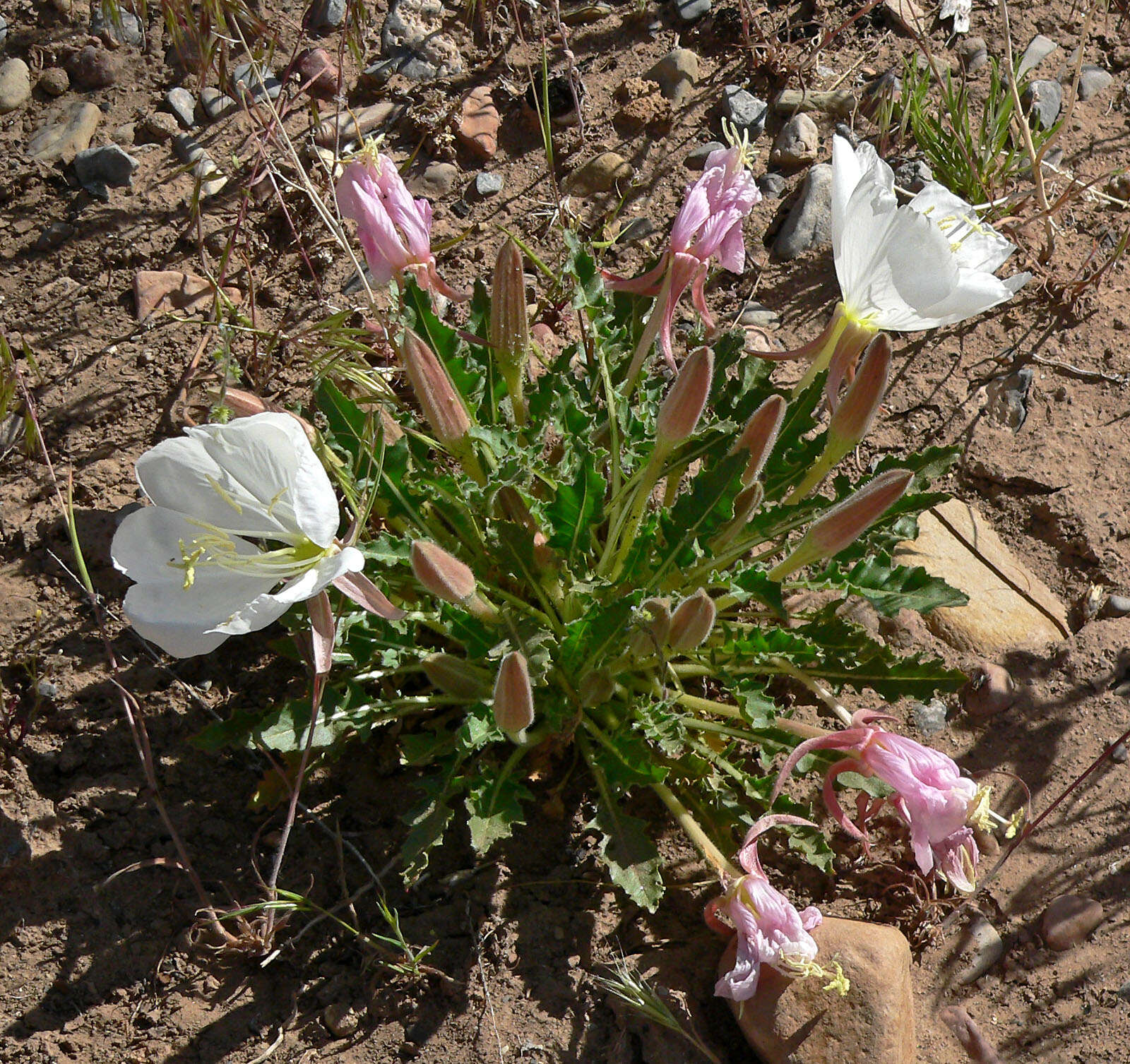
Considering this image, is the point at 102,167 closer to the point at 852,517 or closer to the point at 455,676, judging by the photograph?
the point at 455,676

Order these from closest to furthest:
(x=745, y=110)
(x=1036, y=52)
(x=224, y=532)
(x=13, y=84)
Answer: (x=224, y=532), (x=13, y=84), (x=745, y=110), (x=1036, y=52)

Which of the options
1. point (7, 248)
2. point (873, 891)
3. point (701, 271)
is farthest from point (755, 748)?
point (7, 248)

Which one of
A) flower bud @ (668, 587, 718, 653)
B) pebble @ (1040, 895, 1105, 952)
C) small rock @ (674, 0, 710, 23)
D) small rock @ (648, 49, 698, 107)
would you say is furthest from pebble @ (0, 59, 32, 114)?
pebble @ (1040, 895, 1105, 952)

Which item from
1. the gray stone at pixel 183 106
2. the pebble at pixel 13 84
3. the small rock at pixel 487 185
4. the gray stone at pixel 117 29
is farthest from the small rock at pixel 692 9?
the pebble at pixel 13 84

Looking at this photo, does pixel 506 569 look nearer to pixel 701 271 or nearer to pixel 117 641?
pixel 701 271

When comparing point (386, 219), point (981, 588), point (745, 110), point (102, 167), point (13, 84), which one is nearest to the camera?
point (386, 219)

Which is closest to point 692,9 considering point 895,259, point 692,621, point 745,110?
point 745,110
